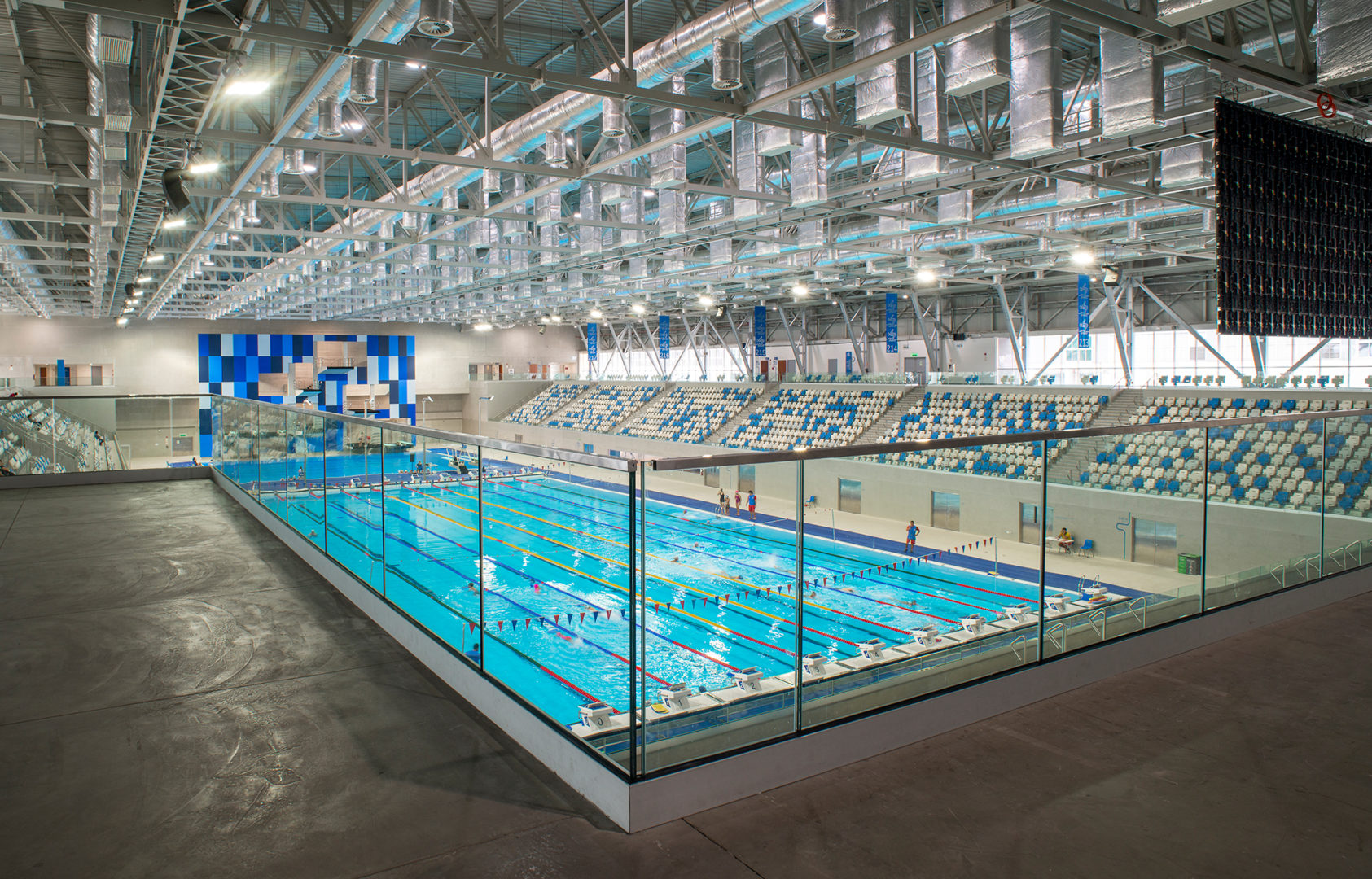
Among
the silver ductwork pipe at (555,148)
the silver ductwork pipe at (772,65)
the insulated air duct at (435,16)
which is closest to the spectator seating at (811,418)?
the silver ductwork pipe at (555,148)

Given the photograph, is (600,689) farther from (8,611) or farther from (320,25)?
(320,25)

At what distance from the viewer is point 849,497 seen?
12.0 feet

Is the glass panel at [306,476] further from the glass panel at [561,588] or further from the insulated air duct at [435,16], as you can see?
the insulated air duct at [435,16]

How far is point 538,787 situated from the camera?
310 cm

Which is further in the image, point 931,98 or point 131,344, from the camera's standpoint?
point 131,344

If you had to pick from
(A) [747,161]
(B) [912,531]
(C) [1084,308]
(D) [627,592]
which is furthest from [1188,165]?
(C) [1084,308]

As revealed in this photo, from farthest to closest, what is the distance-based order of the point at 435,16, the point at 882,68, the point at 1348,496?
the point at 882,68 < the point at 435,16 < the point at 1348,496

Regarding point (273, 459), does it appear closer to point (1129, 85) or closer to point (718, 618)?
point (718, 618)

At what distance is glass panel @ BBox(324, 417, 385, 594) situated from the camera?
5.52 metres

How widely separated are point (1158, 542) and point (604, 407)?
129 feet

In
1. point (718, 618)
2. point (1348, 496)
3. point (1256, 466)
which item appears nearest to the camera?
point (718, 618)

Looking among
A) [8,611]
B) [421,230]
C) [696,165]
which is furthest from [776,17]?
[421,230]

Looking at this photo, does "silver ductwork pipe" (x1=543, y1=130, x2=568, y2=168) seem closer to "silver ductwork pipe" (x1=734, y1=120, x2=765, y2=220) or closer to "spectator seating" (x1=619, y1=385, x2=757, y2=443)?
"silver ductwork pipe" (x1=734, y1=120, x2=765, y2=220)

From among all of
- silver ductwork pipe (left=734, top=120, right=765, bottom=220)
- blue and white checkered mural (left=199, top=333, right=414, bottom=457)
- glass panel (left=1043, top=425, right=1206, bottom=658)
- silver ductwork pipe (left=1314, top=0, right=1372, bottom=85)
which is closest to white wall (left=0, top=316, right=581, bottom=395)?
blue and white checkered mural (left=199, top=333, right=414, bottom=457)
